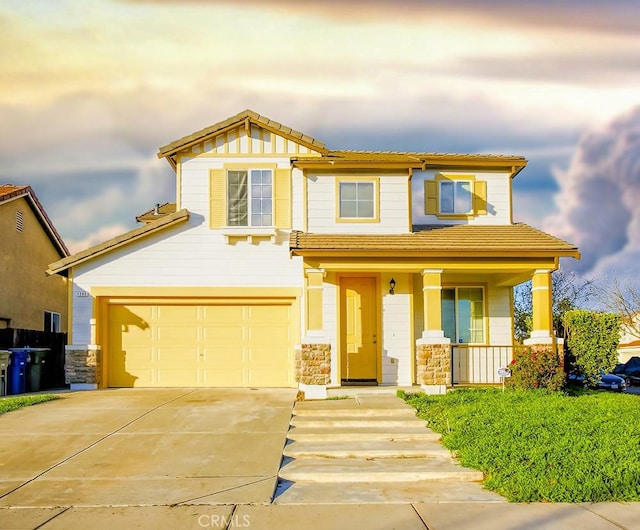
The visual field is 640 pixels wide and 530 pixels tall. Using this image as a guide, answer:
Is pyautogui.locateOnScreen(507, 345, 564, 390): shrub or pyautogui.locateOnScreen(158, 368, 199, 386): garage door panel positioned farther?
pyautogui.locateOnScreen(158, 368, 199, 386): garage door panel

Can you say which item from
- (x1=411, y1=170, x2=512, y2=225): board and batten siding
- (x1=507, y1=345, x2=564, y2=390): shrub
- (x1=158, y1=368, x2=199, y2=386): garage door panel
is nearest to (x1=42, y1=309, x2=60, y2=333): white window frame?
(x1=158, y1=368, x2=199, y2=386): garage door panel

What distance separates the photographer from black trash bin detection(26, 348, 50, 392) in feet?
54.4

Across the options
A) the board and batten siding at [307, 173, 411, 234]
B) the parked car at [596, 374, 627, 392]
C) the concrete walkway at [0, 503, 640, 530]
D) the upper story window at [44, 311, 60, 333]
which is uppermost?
the board and batten siding at [307, 173, 411, 234]

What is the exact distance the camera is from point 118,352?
16.8m

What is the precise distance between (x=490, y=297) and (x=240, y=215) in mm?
6634

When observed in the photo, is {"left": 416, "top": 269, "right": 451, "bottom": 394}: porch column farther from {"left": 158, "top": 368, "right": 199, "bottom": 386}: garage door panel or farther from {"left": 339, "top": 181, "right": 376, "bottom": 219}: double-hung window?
{"left": 158, "top": 368, "right": 199, "bottom": 386}: garage door panel

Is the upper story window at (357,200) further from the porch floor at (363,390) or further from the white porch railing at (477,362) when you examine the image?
the porch floor at (363,390)

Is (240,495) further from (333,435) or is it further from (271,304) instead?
(271,304)

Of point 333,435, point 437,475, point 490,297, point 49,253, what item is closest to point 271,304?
point 490,297

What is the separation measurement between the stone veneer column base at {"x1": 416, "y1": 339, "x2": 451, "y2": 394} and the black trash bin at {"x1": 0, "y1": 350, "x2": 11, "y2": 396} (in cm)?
945

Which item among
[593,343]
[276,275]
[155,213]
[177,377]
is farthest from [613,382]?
[155,213]

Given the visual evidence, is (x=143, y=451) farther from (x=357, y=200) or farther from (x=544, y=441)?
(x=357, y=200)

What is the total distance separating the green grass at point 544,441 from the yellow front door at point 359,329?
294 cm

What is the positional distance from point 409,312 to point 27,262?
13139 millimetres
